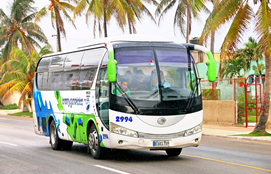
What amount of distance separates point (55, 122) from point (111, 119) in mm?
4426

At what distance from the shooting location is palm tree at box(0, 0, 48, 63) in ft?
159

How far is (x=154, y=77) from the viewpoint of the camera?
35.4 feet

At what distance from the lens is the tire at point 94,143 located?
11.4m

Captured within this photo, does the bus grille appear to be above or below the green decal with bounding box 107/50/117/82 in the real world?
below

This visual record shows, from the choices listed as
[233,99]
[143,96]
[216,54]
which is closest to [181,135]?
[143,96]

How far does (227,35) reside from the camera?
1825 centimetres

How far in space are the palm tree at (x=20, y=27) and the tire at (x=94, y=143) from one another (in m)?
38.0

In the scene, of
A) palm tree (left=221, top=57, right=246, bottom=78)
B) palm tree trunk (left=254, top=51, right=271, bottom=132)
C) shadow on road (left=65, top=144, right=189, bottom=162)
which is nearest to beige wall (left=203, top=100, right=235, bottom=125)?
palm tree trunk (left=254, top=51, right=271, bottom=132)

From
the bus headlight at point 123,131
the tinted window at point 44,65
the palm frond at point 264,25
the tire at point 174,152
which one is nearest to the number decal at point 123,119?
the bus headlight at point 123,131

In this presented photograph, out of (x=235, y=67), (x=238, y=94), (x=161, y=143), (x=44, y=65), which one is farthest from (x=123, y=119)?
(x=235, y=67)

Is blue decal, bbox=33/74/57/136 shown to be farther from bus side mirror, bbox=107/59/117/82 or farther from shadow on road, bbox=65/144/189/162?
bus side mirror, bbox=107/59/117/82

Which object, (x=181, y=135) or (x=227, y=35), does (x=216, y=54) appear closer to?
(x=227, y=35)

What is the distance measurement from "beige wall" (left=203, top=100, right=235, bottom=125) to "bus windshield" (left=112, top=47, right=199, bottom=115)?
44.2 feet

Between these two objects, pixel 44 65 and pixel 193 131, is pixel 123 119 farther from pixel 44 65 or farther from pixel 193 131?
pixel 44 65
